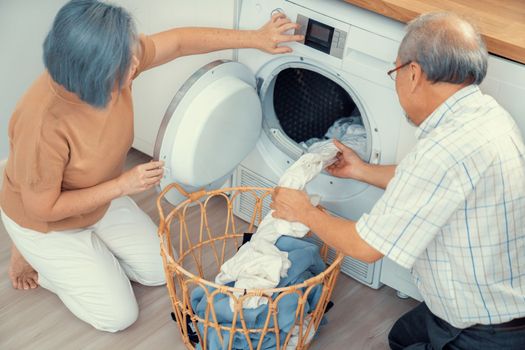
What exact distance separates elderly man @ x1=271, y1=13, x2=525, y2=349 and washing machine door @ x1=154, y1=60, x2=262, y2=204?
0.40 metres

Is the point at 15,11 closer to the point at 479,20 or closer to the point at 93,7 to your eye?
the point at 93,7

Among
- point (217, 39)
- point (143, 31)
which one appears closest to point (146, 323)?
point (217, 39)

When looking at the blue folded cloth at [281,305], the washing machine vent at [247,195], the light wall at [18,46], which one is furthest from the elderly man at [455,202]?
the light wall at [18,46]

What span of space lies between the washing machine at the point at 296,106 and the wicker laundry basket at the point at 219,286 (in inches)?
4.3

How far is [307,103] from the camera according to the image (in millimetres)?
2270

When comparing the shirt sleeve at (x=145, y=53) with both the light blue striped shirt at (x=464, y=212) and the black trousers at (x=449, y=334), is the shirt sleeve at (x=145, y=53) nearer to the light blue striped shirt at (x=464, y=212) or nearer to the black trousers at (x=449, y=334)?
the light blue striped shirt at (x=464, y=212)

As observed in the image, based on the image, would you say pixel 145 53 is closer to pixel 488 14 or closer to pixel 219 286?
pixel 219 286

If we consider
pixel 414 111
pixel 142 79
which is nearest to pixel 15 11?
pixel 142 79

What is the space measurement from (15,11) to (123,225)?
841mm

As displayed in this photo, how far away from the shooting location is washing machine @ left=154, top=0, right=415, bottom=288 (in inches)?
75.3

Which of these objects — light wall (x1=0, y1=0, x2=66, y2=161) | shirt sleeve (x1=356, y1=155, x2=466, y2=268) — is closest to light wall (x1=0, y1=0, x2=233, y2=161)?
light wall (x1=0, y1=0, x2=66, y2=161)

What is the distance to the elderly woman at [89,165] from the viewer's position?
1658 millimetres

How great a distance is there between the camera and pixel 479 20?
5.83 ft

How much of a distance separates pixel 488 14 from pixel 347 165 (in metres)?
0.54
